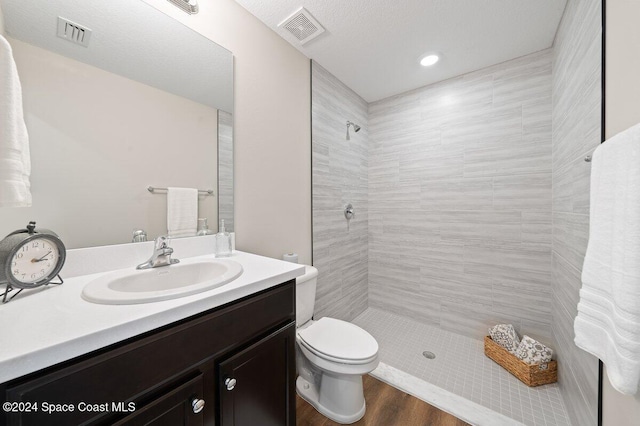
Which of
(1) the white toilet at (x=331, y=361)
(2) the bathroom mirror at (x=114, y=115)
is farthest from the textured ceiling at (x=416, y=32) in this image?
(1) the white toilet at (x=331, y=361)

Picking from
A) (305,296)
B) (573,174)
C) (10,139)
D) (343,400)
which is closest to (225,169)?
(10,139)

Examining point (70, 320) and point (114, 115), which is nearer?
point (70, 320)

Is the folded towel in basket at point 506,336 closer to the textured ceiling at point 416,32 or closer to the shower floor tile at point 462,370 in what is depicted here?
→ the shower floor tile at point 462,370

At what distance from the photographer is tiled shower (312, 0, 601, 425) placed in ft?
4.44

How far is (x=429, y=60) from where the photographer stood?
6.11ft

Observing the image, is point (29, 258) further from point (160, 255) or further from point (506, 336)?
point (506, 336)

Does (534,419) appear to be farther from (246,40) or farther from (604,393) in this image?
(246,40)

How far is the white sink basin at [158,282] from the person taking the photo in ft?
2.11

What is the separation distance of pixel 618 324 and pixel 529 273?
5.12 ft

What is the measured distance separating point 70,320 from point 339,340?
1.16 m

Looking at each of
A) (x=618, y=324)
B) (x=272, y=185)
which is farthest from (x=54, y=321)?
(x=618, y=324)

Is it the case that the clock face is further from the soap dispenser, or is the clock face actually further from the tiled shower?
the tiled shower

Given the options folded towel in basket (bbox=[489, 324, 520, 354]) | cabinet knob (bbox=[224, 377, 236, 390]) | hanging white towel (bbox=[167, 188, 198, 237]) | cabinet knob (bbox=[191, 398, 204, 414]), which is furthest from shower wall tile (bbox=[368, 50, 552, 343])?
cabinet knob (bbox=[191, 398, 204, 414])

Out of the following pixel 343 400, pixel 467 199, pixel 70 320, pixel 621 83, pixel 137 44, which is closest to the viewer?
pixel 70 320
